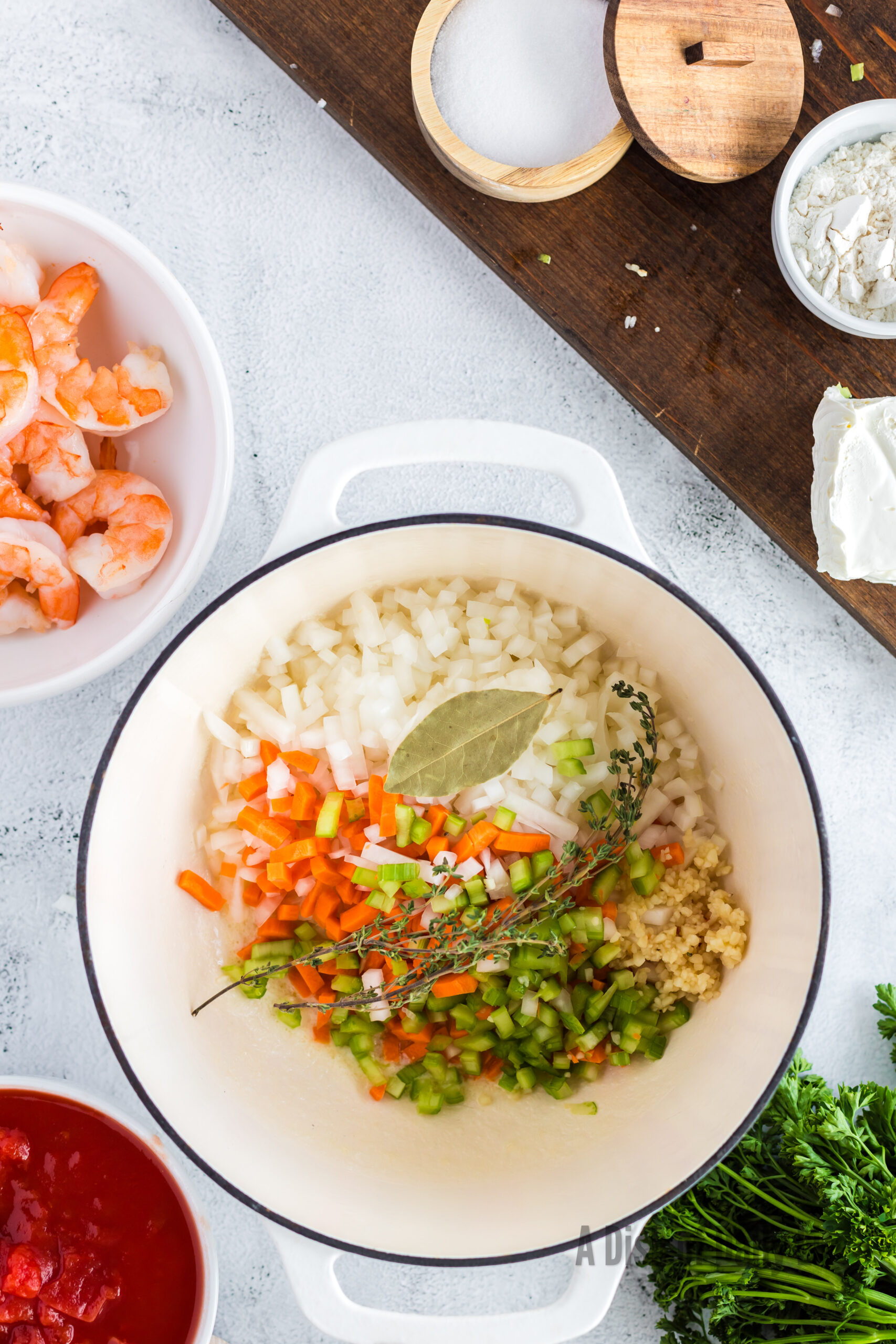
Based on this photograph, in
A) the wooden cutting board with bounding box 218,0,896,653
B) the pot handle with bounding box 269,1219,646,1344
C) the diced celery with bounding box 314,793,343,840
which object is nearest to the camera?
the pot handle with bounding box 269,1219,646,1344

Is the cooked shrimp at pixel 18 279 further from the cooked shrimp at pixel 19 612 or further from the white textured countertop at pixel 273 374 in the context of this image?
the cooked shrimp at pixel 19 612

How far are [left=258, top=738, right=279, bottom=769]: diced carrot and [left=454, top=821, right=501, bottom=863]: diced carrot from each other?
0.30 m

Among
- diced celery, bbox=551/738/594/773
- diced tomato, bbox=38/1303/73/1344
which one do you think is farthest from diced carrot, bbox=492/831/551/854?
diced tomato, bbox=38/1303/73/1344

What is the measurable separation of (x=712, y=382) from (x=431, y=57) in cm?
65

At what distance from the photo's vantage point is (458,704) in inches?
51.2

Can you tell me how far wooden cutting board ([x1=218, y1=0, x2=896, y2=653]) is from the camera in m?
1.50

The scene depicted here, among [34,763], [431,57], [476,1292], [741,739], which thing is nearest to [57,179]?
[431,57]

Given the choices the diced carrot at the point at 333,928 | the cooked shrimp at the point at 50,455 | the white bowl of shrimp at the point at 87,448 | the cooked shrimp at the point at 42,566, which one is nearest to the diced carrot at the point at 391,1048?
the diced carrot at the point at 333,928

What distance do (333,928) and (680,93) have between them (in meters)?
1.32

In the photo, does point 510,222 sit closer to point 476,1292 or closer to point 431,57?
point 431,57

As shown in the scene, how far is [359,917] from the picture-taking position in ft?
4.42

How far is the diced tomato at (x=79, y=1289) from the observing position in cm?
137

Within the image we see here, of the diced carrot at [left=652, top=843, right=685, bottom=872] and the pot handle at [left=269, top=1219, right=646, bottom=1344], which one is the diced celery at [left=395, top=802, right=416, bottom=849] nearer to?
the diced carrot at [left=652, top=843, right=685, bottom=872]

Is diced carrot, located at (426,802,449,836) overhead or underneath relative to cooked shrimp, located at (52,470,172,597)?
underneath
